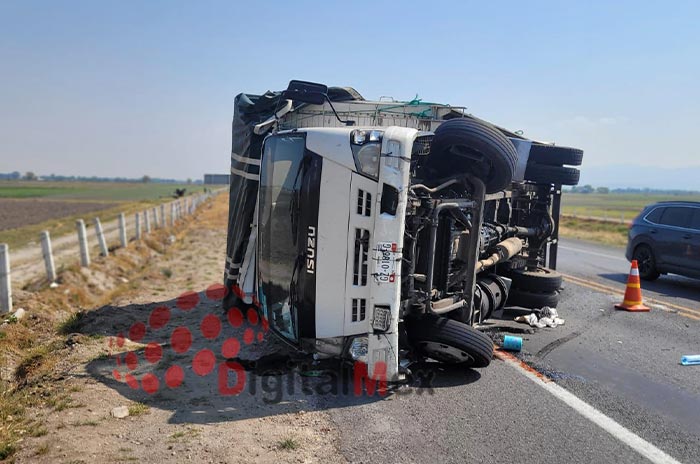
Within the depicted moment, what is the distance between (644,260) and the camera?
11.3 meters

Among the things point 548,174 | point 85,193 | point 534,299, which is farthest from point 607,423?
point 85,193

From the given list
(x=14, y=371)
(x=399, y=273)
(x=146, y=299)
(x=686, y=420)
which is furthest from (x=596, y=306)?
(x=14, y=371)

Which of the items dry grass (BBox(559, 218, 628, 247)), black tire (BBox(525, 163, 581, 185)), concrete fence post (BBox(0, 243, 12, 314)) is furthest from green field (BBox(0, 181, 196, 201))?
black tire (BBox(525, 163, 581, 185))

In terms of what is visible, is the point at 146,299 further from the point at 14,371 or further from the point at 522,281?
the point at 522,281

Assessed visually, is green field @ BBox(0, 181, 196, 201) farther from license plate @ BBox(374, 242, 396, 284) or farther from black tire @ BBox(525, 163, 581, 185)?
license plate @ BBox(374, 242, 396, 284)

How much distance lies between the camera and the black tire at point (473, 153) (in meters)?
5.49

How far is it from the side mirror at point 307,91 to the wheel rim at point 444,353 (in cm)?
297

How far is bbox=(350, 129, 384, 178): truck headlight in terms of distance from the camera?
4.62 m

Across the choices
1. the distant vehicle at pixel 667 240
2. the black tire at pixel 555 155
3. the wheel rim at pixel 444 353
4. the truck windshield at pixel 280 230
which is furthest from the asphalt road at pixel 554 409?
the distant vehicle at pixel 667 240

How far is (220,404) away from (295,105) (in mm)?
3911

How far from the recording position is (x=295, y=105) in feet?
22.7

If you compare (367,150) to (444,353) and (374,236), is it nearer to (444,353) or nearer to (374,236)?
(374,236)

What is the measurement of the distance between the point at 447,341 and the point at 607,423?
1.44m

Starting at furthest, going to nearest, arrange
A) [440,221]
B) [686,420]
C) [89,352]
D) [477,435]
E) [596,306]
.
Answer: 1. [596,306]
2. [89,352]
3. [440,221]
4. [686,420]
5. [477,435]
